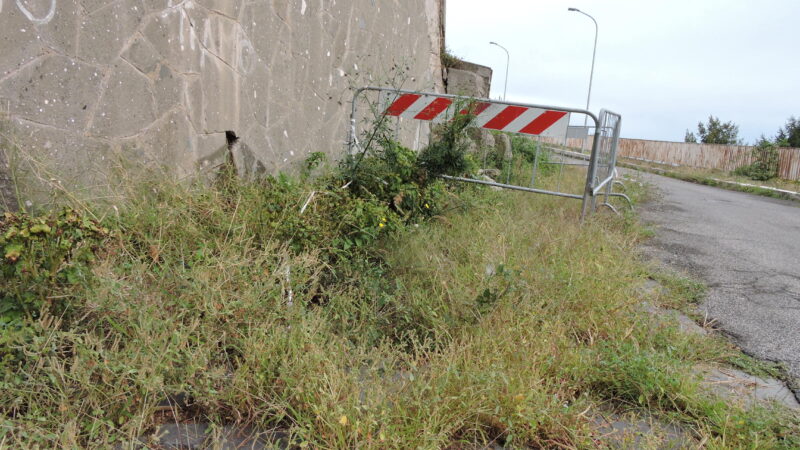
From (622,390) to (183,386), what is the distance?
208 centimetres

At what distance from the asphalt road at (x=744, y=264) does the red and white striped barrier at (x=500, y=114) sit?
1768 mm

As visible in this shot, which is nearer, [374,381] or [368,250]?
[374,381]

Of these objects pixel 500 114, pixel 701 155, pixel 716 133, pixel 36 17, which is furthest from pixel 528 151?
pixel 716 133

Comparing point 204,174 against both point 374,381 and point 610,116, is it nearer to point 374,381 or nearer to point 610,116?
point 374,381

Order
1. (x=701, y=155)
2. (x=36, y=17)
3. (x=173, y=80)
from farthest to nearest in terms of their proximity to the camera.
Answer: (x=701, y=155) → (x=173, y=80) → (x=36, y=17)

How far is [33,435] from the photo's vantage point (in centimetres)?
203

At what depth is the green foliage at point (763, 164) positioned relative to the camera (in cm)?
2570

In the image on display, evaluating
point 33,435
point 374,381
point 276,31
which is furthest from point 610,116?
point 33,435

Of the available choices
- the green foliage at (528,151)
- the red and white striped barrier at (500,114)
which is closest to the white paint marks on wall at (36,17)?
the red and white striped barrier at (500,114)

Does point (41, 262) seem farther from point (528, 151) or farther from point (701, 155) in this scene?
point (701, 155)

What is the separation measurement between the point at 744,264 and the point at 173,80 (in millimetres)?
5602

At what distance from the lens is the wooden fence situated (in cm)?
2531

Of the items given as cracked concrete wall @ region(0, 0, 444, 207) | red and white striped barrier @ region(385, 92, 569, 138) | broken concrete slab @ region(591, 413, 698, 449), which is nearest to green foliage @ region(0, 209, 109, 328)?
cracked concrete wall @ region(0, 0, 444, 207)

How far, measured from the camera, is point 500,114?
591 cm
